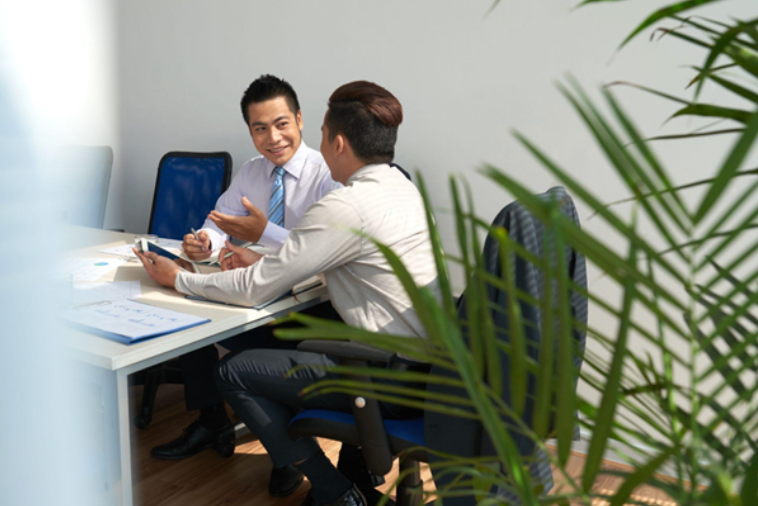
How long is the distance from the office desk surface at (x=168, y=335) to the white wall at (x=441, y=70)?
0.70m

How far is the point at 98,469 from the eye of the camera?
1.52m

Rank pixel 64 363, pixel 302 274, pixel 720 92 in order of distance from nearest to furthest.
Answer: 1. pixel 64 363
2. pixel 302 274
3. pixel 720 92

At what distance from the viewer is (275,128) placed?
2.59 metres

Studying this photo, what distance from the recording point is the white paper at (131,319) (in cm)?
146

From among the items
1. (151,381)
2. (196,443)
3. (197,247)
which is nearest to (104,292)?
(197,247)

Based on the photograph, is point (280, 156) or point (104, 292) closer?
point (104, 292)

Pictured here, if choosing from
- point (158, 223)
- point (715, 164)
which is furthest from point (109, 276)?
point (715, 164)

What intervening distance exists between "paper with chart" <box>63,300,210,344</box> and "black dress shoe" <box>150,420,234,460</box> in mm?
894

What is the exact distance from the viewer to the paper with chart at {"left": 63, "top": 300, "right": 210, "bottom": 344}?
4.74 feet

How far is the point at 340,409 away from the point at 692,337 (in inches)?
50.2

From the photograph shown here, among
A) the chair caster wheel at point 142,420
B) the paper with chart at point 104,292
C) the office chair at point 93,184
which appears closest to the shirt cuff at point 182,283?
the paper with chart at point 104,292

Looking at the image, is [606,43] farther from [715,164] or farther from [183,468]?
[183,468]

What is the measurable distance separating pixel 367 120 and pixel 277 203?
958 millimetres

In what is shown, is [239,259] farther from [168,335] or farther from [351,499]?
[351,499]
